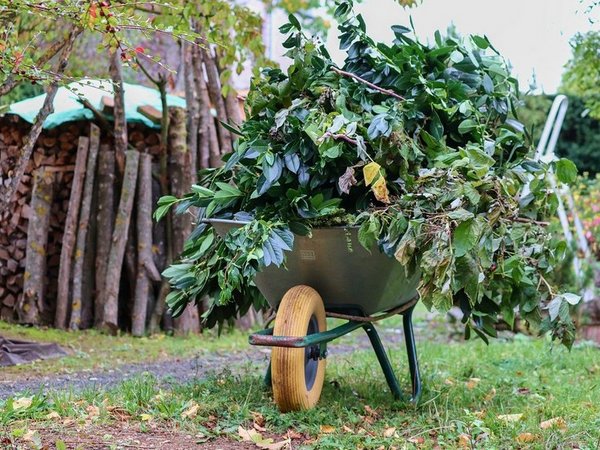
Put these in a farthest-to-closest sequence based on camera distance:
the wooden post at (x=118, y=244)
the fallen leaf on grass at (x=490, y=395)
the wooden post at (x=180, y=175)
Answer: the wooden post at (x=180, y=175)
the wooden post at (x=118, y=244)
the fallen leaf on grass at (x=490, y=395)

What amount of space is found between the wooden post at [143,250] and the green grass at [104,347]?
167 mm

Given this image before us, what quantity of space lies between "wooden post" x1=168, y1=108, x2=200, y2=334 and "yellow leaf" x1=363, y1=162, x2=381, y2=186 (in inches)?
136

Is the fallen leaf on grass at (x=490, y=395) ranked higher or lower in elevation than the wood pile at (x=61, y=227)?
lower

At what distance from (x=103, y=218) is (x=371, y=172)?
3603mm

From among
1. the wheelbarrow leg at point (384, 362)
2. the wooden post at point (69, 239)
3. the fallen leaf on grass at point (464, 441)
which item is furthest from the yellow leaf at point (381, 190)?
the wooden post at point (69, 239)

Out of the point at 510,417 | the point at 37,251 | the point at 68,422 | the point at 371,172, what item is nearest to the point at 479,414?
the point at 510,417

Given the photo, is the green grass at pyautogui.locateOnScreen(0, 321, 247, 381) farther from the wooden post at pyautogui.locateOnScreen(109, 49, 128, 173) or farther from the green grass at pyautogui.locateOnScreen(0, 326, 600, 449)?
the wooden post at pyautogui.locateOnScreen(109, 49, 128, 173)

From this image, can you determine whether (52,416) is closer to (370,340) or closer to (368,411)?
(368,411)

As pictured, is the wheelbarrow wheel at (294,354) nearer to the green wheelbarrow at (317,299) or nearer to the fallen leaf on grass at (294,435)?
the green wheelbarrow at (317,299)

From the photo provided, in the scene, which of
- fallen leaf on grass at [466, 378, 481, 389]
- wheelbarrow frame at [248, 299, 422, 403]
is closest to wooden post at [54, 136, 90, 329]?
wheelbarrow frame at [248, 299, 422, 403]

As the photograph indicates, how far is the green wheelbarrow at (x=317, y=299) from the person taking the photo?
2.55m

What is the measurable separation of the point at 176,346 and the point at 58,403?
8.38ft

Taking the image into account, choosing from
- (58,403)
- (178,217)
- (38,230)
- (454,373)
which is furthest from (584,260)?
(58,403)

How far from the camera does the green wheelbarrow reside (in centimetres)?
255
